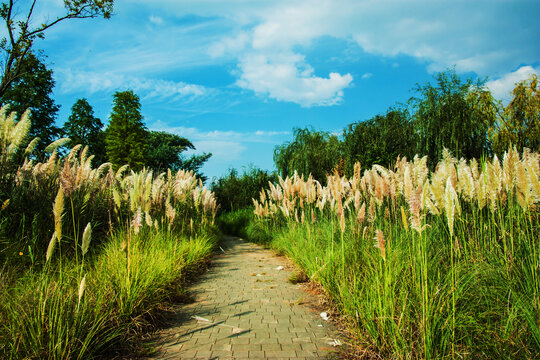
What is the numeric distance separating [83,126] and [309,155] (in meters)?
25.3

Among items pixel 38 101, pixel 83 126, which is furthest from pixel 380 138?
pixel 83 126

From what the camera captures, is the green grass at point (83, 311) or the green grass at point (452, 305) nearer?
the green grass at point (452, 305)

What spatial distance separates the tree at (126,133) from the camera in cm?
3200

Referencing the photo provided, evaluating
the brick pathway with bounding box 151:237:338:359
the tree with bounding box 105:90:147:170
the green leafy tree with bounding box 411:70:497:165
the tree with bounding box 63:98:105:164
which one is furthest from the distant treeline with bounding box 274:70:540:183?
the tree with bounding box 63:98:105:164

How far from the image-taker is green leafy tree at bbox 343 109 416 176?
1596 centimetres

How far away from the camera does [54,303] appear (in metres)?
2.34

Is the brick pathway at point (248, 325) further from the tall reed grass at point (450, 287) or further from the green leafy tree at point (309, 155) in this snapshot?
the green leafy tree at point (309, 155)

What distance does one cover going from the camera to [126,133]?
3356cm

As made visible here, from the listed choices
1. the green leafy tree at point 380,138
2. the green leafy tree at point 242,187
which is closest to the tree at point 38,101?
the green leafy tree at point 242,187

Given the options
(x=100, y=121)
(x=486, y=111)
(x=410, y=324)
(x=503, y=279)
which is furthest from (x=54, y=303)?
(x=100, y=121)

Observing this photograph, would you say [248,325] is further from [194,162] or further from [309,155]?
[194,162]

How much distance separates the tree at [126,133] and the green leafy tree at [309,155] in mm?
15925

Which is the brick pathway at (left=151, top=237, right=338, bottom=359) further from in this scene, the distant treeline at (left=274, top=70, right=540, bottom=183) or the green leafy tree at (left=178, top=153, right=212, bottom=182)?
the green leafy tree at (left=178, top=153, right=212, bottom=182)

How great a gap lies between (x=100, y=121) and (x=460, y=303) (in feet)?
123
